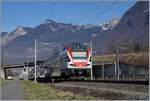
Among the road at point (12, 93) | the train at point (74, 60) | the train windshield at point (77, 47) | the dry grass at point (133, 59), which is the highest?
the dry grass at point (133, 59)

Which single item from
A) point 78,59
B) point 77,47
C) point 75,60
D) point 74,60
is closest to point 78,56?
point 78,59

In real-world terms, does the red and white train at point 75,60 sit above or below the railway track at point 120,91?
above

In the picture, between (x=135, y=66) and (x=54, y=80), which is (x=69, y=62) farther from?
(x=135, y=66)

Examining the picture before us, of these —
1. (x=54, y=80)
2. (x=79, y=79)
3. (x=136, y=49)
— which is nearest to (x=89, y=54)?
(x=79, y=79)

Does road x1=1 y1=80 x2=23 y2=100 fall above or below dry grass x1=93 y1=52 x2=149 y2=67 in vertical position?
below

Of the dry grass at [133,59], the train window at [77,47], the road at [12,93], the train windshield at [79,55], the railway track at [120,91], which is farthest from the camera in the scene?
the dry grass at [133,59]

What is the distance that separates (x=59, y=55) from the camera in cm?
5891

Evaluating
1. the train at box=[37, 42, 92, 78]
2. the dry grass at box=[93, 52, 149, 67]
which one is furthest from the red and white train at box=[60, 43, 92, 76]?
the dry grass at box=[93, 52, 149, 67]

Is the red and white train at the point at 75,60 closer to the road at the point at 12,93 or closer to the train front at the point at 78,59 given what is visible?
the train front at the point at 78,59

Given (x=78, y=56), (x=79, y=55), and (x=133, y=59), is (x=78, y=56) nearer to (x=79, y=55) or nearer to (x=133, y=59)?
(x=79, y=55)

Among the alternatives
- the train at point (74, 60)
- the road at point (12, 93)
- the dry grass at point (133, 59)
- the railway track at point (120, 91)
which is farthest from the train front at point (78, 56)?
the dry grass at point (133, 59)

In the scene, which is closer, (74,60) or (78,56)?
(74,60)

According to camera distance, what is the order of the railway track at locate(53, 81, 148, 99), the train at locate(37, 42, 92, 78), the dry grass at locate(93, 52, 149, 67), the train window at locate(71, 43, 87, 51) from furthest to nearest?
the dry grass at locate(93, 52, 149, 67) < the train window at locate(71, 43, 87, 51) < the train at locate(37, 42, 92, 78) < the railway track at locate(53, 81, 148, 99)

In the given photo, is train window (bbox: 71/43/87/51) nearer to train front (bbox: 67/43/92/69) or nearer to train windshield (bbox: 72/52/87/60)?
train front (bbox: 67/43/92/69)
